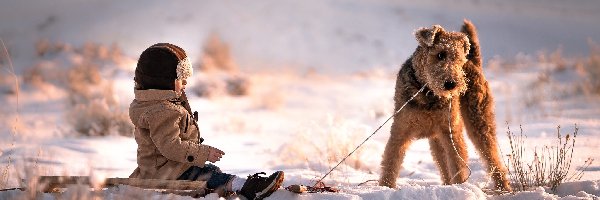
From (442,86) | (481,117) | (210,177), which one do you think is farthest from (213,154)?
(481,117)

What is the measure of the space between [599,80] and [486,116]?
474 inches

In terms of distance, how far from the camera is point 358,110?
1709 centimetres

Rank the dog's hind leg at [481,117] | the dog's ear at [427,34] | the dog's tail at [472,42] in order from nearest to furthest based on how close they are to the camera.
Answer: the dog's ear at [427,34]
the dog's hind leg at [481,117]
the dog's tail at [472,42]

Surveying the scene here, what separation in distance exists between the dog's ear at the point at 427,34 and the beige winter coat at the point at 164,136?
201 cm

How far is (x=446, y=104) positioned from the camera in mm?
5574

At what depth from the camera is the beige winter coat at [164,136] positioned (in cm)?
422

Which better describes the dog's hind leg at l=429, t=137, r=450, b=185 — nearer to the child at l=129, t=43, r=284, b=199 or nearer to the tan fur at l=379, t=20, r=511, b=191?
the tan fur at l=379, t=20, r=511, b=191

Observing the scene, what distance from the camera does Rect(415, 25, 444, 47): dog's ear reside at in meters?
5.35

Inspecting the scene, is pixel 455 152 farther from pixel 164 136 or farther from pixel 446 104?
pixel 164 136

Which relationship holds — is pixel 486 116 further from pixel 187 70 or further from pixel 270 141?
pixel 270 141

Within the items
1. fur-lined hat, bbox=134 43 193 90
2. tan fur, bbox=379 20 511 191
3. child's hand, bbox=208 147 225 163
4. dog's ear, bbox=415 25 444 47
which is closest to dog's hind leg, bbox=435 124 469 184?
tan fur, bbox=379 20 511 191

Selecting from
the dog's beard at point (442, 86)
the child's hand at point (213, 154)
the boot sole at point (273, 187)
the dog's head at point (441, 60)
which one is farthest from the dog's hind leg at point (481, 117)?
the child's hand at point (213, 154)

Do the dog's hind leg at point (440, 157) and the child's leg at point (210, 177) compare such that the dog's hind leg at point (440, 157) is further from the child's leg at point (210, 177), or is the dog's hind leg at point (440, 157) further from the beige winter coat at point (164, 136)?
the beige winter coat at point (164, 136)

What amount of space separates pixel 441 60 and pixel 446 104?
407 millimetres
